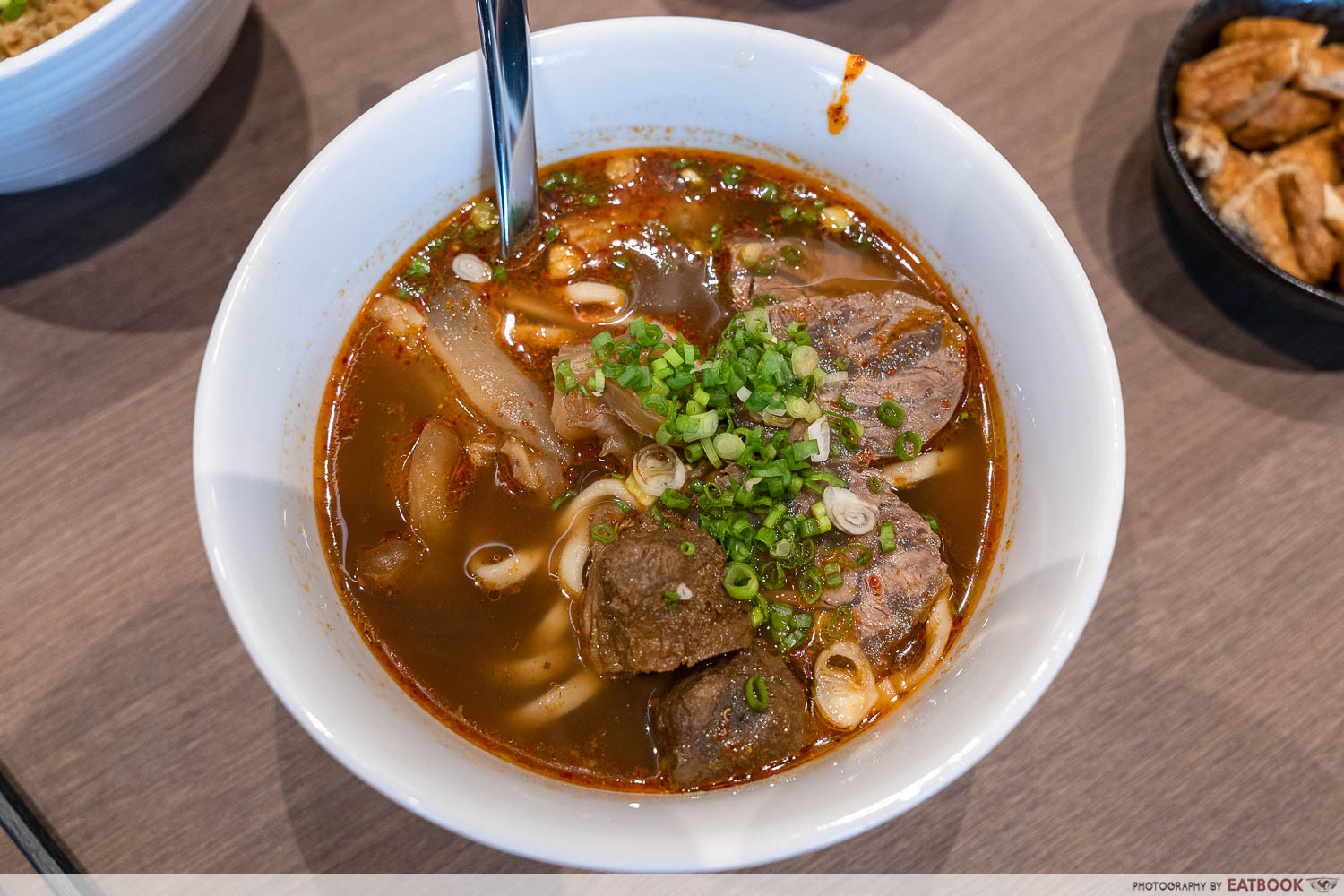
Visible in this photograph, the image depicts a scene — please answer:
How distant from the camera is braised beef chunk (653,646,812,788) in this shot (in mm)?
1761

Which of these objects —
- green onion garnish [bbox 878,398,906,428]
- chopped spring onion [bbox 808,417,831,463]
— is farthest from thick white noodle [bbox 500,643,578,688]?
green onion garnish [bbox 878,398,906,428]

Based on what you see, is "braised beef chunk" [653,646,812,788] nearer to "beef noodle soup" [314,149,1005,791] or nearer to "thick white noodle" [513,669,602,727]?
"beef noodle soup" [314,149,1005,791]

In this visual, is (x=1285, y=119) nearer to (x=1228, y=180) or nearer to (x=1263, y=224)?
(x=1228, y=180)

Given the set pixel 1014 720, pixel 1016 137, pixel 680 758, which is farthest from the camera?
pixel 1016 137

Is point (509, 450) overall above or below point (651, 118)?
below

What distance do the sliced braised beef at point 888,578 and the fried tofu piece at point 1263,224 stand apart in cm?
125

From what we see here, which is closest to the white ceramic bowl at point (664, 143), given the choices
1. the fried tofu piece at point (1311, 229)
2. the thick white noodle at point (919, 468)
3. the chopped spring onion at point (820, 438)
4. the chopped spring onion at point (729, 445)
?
the thick white noodle at point (919, 468)

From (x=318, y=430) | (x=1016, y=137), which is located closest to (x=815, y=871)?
(x=318, y=430)

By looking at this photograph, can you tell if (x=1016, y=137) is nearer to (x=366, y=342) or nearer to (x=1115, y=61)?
(x=1115, y=61)

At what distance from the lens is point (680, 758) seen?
1.76 m

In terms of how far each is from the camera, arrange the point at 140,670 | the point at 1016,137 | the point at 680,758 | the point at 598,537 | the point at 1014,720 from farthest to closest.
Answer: the point at 1016,137 → the point at 140,670 → the point at 598,537 → the point at 680,758 → the point at 1014,720

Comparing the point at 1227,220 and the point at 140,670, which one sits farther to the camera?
the point at 1227,220

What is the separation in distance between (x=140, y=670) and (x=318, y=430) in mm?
764

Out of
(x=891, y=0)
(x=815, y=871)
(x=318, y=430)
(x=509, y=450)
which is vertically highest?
(x=891, y=0)
